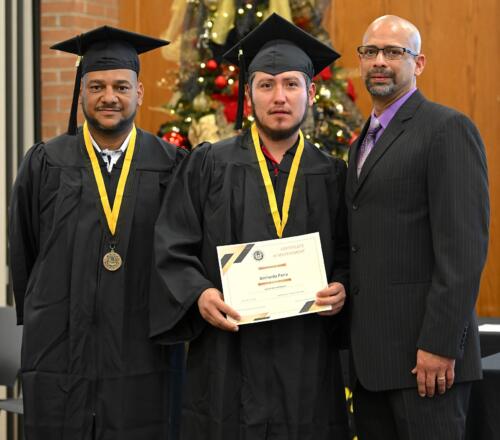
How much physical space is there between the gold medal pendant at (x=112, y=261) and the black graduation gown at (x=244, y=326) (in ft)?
0.64

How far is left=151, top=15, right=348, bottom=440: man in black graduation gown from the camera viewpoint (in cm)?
360

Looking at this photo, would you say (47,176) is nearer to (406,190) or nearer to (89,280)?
(89,280)

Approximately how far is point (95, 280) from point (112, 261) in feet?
0.34

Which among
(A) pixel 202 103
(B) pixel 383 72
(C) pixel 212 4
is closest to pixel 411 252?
(B) pixel 383 72

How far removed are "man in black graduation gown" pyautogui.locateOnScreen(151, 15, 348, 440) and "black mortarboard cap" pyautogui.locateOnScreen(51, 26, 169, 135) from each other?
54 cm

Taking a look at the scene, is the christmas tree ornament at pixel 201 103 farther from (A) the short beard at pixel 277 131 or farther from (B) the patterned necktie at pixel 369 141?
(B) the patterned necktie at pixel 369 141

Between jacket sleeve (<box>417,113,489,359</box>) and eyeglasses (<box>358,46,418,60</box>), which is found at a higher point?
eyeglasses (<box>358,46,418,60</box>)

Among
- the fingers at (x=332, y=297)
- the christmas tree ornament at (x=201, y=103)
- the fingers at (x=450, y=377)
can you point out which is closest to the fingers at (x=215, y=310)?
the fingers at (x=332, y=297)

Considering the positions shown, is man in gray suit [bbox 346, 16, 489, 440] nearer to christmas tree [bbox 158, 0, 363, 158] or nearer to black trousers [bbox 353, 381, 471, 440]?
black trousers [bbox 353, 381, 471, 440]

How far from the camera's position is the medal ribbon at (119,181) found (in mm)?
3850

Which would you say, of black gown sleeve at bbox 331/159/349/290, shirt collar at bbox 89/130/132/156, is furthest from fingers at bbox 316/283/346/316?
shirt collar at bbox 89/130/132/156

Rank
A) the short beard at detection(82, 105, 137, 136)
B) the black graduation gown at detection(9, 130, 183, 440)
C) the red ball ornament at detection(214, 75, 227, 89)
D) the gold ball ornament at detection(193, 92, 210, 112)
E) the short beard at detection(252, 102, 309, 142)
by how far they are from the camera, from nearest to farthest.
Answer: the short beard at detection(252, 102, 309, 142), the black graduation gown at detection(9, 130, 183, 440), the short beard at detection(82, 105, 137, 136), the red ball ornament at detection(214, 75, 227, 89), the gold ball ornament at detection(193, 92, 210, 112)

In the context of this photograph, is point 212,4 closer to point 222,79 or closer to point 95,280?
point 222,79

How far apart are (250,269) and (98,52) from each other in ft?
4.01
